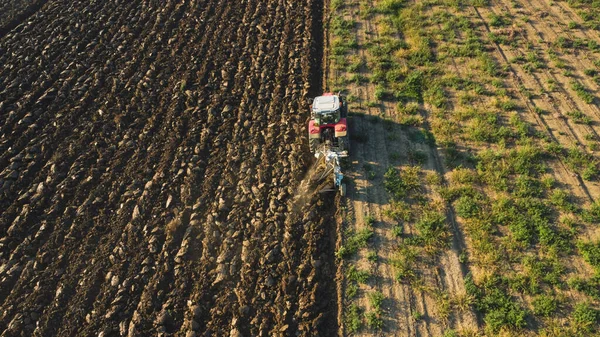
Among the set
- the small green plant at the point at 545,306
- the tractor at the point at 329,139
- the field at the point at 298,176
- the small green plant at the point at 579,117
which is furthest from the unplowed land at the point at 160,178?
the small green plant at the point at 579,117

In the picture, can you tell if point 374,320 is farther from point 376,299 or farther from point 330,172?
point 330,172

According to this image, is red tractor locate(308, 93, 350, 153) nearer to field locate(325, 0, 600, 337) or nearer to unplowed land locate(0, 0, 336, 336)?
unplowed land locate(0, 0, 336, 336)

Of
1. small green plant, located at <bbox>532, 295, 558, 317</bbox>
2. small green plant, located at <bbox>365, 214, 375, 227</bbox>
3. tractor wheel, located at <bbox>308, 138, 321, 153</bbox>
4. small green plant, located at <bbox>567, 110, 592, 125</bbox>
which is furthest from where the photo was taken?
small green plant, located at <bbox>567, 110, 592, 125</bbox>

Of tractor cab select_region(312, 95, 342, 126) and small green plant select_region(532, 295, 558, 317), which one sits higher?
tractor cab select_region(312, 95, 342, 126)

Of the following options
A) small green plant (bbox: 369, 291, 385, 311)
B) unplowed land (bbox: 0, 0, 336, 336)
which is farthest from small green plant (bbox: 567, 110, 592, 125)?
small green plant (bbox: 369, 291, 385, 311)

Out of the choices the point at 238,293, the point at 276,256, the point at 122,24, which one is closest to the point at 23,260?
the point at 238,293

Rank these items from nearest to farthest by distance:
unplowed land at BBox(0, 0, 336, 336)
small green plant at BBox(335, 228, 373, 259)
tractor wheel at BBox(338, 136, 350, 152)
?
unplowed land at BBox(0, 0, 336, 336)
small green plant at BBox(335, 228, 373, 259)
tractor wheel at BBox(338, 136, 350, 152)
